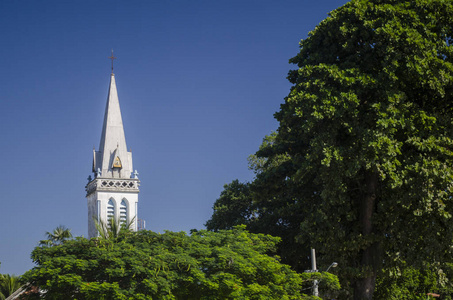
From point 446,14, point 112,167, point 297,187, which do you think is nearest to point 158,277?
point 297,187

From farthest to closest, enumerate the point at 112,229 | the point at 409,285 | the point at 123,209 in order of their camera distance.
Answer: the point at 123,209 → the point at 409,285 → the point at 112,229

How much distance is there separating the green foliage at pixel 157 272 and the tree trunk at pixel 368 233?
4120 millimetres

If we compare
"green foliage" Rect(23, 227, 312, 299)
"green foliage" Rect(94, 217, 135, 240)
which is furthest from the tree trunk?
"green foliage" Rect(94, 217, 135, 240)

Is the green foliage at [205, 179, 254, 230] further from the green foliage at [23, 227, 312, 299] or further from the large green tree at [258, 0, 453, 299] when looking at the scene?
the green foliage at [23, 227, 312, 299]

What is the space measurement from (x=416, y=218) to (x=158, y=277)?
10.7 m

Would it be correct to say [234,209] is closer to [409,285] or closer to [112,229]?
[112,229]

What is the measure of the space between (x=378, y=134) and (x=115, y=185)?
59262 mm

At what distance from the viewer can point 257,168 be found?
169ft

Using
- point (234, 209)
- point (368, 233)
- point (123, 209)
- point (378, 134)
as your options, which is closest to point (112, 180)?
point (123, 209)

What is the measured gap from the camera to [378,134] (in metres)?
27.1

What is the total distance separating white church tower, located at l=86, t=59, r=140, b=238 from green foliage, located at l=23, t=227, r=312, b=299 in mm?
54094

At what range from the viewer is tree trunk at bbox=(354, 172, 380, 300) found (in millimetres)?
29953

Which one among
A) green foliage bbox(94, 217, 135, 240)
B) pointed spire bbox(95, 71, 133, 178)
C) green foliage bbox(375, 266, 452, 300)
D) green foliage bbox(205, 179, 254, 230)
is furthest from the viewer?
pointed spire bbox(95, 71, 133, 178)

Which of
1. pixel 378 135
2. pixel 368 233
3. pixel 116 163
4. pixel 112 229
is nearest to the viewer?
pixel 378 135
